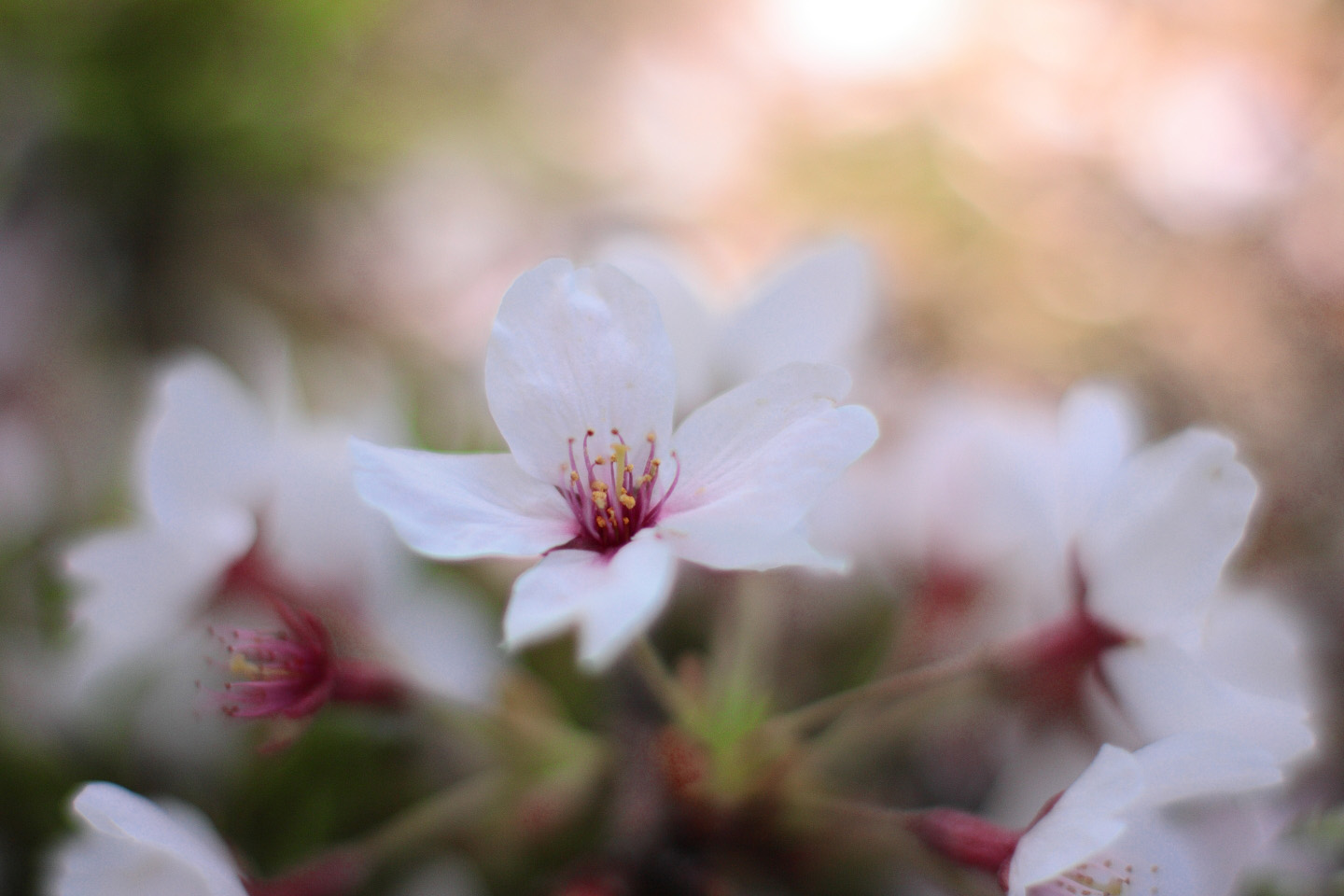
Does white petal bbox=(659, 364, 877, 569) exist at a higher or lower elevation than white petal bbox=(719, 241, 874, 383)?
lower

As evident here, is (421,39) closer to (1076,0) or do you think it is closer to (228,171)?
(228,171)

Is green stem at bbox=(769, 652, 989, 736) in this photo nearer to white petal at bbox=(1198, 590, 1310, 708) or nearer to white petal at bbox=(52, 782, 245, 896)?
white petal at bbox=(1198, 590, 1310, 708)

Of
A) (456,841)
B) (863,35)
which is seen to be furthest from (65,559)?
(863,35)

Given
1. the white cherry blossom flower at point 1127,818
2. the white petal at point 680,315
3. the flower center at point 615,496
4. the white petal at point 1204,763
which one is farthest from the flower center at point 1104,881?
the white petal at point 680,315

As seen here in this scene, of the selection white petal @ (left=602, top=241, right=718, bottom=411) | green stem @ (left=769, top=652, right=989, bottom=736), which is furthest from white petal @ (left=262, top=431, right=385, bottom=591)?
green stem @ (left=769, top=652, right=989, bottom=736)

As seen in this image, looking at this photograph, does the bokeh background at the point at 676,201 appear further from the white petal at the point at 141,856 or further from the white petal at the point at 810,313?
the white petal at the point at 141,856
